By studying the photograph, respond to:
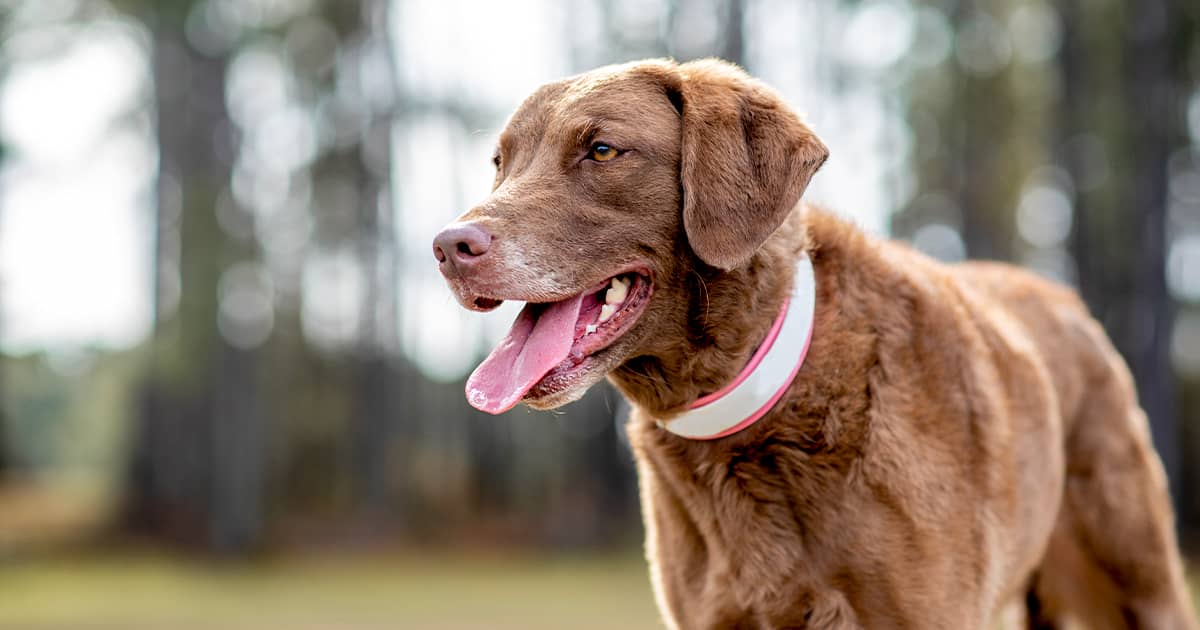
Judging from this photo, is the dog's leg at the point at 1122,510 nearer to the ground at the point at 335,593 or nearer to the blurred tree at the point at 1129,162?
the ground at the point at 335,593

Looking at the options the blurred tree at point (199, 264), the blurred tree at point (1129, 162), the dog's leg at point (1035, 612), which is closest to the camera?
the dog's leg at point (1035, 612)

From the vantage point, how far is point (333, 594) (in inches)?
646

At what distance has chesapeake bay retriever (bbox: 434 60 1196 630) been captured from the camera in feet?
10.5

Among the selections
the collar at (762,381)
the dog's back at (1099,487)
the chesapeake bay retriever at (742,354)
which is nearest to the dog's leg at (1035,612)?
the dog's back at (1099,487)

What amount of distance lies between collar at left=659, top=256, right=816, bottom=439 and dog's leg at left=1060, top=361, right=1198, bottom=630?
69.2 inches

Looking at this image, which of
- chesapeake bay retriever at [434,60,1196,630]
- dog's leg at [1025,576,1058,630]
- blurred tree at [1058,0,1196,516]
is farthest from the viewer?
blurred tree at [1058,0,1196,516]

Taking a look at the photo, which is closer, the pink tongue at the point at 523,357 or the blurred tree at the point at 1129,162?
the pink tongue at the point at 523,357

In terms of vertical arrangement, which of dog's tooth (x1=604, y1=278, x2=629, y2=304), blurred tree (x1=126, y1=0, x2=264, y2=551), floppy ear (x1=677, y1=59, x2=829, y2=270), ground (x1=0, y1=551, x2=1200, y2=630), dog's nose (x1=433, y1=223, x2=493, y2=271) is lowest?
ground (x1=0, y1=551, x2=1200, y2=630)

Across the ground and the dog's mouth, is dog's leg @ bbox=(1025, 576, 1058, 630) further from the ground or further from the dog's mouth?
the ground

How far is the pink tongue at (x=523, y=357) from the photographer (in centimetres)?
315

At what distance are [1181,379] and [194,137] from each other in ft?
63.9

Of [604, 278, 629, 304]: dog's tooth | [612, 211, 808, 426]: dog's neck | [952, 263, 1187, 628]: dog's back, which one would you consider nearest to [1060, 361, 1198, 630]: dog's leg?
[952, 263, 1187, 628]: dog's back

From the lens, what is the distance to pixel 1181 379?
20438 mm

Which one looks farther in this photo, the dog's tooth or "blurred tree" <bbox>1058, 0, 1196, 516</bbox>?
"blurred tree" <bbox>1058, 0, 1196, 516</bbox>
